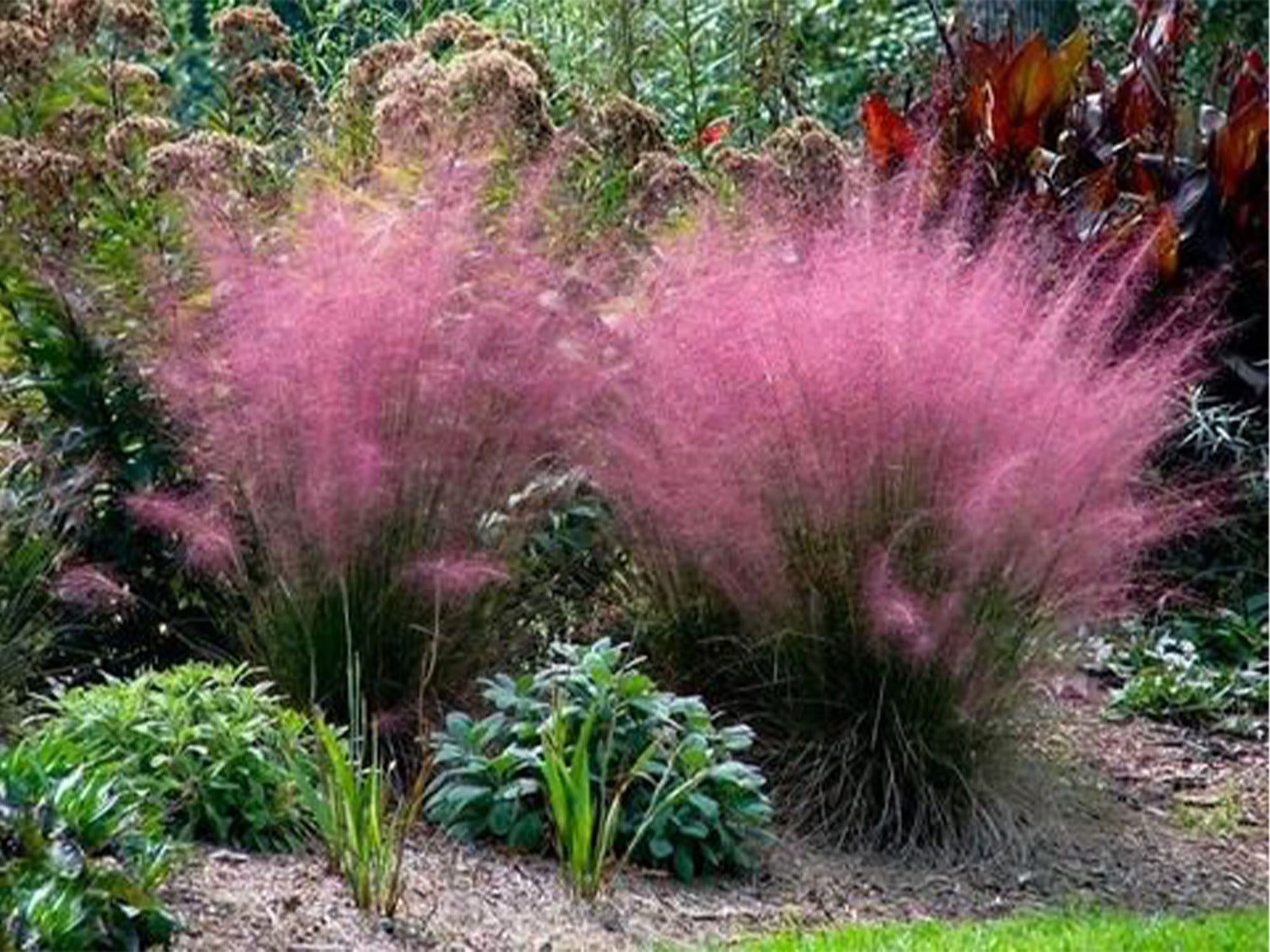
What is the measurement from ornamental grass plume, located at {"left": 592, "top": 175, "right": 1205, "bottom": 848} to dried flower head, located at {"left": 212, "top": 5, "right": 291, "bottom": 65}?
211 cm

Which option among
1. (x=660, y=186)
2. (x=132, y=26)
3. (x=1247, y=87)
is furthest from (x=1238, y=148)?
(x=132, y=26)

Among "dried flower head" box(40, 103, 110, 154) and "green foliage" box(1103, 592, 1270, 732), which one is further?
"green foliage" box(1103, 592, 1270, 732)

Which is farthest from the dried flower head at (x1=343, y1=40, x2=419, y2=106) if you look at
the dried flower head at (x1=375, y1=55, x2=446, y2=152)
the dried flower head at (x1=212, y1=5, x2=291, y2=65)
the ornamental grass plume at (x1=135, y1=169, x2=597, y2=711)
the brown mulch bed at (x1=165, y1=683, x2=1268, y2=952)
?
the brown mulch bed at (x1=165, y1=683, x2=1268, y2=952)

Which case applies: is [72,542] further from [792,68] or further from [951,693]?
[792,68]

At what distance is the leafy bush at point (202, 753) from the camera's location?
5367 millimetres

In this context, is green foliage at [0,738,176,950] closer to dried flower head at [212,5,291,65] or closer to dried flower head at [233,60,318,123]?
dried flower head at [233,60,318,123]

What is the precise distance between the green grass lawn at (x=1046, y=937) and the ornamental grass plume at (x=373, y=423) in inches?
53.4

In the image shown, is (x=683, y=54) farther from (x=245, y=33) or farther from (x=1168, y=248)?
(x=245, y=33)

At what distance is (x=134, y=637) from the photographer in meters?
6.99

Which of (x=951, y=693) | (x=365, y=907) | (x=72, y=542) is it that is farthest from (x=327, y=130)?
(x=365, y=907)

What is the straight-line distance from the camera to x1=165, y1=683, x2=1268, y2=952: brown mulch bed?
4949 mm

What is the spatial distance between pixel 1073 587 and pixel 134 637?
2763mm

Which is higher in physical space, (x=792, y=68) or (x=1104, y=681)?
(x=792, y=68)

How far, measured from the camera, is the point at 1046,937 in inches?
211
